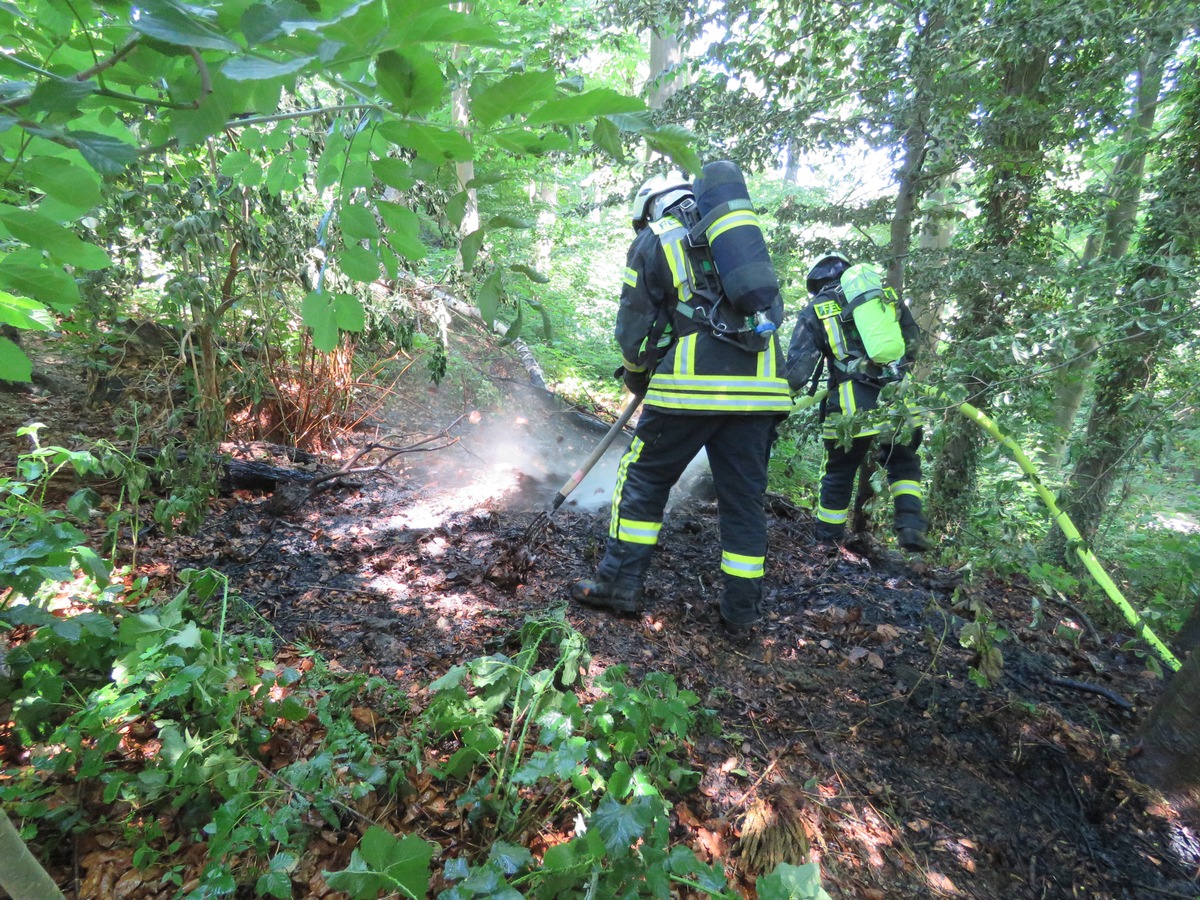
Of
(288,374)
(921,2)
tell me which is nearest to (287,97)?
(288,374)

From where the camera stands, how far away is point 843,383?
13.9 ft

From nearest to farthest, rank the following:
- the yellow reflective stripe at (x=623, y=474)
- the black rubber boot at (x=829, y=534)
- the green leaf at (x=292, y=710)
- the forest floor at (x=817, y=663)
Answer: the green leaf at (x=292, y=710) < the forest floor at (x=817, y=663) < the yellow reflective stripe at (x=623, y=474) < the black rubber boot at (x=829, y=534)

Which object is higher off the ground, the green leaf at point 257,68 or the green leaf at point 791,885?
the green leaf at point 257,68

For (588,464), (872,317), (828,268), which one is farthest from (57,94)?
(828,268)

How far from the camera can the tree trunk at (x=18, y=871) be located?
2.79 feet

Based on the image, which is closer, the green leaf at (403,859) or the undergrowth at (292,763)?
the green leaf at (403,859)

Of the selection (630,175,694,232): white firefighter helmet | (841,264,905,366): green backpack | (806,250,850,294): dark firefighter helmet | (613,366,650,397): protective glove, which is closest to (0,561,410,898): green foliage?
(613,366,650,397): protective glove

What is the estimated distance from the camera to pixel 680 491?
17.8ft

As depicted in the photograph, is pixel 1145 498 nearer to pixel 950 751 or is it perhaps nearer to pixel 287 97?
pixel 950 751

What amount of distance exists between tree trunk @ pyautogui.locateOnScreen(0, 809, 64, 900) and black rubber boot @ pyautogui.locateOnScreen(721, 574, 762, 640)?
103 inches

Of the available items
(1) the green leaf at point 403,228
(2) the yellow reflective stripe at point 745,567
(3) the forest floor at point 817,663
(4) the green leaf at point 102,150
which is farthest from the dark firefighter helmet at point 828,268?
(4) the green leaf at point 102,150

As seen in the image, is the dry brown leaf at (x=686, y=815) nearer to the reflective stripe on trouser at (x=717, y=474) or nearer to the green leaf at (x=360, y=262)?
the reflective stripe on trouser at (x=717, y=474)

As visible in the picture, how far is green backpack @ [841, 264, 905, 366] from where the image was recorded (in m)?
3.83

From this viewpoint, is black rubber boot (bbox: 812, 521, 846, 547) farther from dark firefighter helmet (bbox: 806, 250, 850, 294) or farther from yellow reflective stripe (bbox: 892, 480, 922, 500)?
dark firefighter helmet (bbox: 806, 250, 850, 294)
